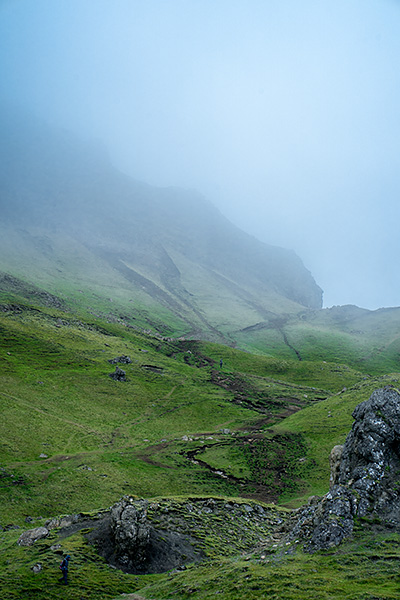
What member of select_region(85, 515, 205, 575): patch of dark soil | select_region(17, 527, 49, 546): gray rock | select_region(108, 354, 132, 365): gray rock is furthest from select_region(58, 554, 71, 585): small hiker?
select_region(108, 354, 132, 365): gray rock

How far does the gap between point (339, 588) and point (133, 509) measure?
17612 mm

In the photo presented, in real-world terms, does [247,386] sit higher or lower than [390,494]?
lower

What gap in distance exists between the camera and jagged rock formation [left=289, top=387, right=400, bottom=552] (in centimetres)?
2081

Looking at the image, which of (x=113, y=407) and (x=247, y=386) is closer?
(x=113, y=407)

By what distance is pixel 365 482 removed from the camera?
23016 mm

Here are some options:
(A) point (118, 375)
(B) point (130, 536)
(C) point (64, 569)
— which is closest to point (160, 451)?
(B) point (130, 536)

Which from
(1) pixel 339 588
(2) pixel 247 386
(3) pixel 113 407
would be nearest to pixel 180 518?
(1) pixel 339 588

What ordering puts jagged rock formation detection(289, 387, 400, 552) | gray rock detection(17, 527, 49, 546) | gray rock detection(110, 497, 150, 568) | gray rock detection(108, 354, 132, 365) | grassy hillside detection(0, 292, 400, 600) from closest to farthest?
1. grassy hillside detection(0, 292, 400, 600)
2. jagged rock formation detection(289, 387, 400, 552)
3. gray rock detection(110, 497, 150, 568)
4. gray rock detection(17, 527, 49, 546)
5. gray rock detection(108, 354, 132, 365)

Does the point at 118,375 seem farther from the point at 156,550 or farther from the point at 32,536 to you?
the point at 156,550

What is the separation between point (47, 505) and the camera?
39.6m

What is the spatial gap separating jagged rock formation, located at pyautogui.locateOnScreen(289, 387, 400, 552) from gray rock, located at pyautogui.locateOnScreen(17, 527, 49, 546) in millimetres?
20888

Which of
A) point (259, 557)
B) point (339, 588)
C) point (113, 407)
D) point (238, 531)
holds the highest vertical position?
point (339, 588)

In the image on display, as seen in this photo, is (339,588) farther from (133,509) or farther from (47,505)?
(47,505)

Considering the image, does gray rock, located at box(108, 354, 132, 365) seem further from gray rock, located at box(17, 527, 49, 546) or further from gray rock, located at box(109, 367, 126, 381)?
gray rock, located at box(17, 527, 49, 546)
